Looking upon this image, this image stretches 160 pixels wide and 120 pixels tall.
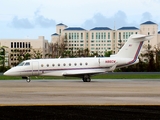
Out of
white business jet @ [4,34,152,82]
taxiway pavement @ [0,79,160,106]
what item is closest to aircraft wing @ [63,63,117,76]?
white business jet @ [4,34,152,82]

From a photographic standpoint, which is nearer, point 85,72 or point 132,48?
point 85,72

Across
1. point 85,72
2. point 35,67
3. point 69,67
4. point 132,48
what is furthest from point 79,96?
point 132,48

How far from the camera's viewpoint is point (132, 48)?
143ft

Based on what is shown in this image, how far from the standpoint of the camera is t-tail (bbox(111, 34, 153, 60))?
4334 centimetres

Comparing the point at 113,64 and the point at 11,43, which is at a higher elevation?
the point at 11,43

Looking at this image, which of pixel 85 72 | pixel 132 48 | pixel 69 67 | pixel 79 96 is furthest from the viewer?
pixel 132 48

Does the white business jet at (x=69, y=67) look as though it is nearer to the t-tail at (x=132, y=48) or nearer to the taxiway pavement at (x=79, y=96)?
the t-tail at (x=132, y=48)

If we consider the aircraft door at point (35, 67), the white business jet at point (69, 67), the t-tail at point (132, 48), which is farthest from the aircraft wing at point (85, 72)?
the aircraft door at point (35, 67)

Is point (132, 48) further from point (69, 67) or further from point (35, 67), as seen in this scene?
point (35, 67)

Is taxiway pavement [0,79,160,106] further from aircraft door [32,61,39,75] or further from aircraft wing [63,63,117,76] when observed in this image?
aircraft door [32,61,39,75]
